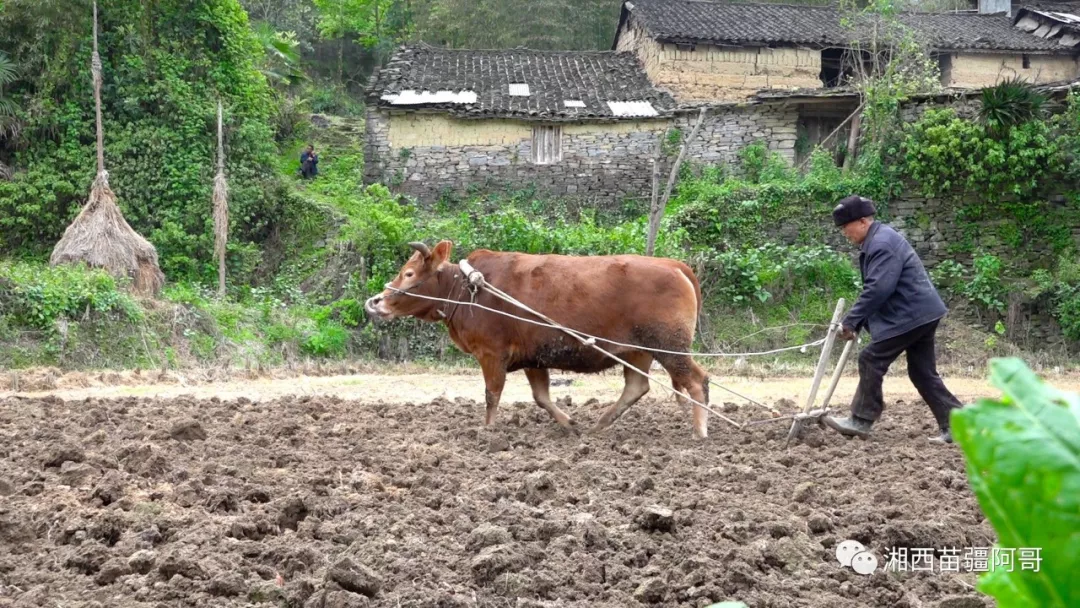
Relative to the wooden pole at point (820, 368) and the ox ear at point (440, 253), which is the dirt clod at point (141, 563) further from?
the ox ear at point (440, 253)

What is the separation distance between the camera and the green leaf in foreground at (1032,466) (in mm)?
733

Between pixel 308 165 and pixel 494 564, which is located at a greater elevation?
pixel 308 165

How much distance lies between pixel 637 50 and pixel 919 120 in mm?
11358

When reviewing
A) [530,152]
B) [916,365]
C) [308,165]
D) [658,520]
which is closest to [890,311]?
[916,365]

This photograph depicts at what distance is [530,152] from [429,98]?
2.65 metres

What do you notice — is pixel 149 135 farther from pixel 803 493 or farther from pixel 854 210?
pixel 803 493

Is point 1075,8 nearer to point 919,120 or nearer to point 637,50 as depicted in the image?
point 637,50

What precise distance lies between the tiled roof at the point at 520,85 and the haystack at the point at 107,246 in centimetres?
777

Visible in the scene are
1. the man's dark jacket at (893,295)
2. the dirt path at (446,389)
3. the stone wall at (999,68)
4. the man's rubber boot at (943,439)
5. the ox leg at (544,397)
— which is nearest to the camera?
the man's dark jacket at (893,295)

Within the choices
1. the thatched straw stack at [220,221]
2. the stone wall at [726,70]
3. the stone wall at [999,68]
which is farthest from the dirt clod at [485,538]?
the stone wall at [999,68]

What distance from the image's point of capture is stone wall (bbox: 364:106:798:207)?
1007 inches

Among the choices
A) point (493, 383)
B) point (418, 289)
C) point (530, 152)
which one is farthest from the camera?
point (530, 152)

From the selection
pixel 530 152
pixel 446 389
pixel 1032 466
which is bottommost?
pixel 446 389

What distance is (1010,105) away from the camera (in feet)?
63.0
